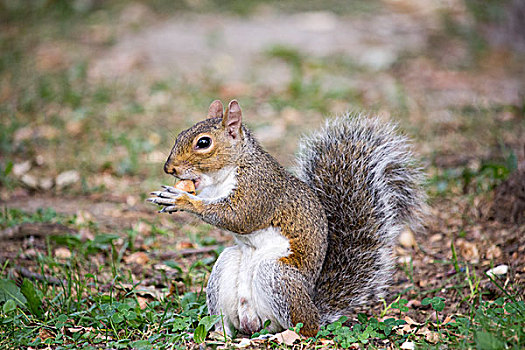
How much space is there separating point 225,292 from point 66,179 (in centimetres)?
226

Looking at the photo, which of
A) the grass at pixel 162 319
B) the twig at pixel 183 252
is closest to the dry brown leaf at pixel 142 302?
the grass at pixel 162 319

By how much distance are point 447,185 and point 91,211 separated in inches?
92.1

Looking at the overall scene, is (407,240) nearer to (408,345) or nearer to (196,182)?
(408,345)

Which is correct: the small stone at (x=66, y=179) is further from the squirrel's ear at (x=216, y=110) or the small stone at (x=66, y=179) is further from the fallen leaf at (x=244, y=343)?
the fallen leaf at (x=244, y=343)

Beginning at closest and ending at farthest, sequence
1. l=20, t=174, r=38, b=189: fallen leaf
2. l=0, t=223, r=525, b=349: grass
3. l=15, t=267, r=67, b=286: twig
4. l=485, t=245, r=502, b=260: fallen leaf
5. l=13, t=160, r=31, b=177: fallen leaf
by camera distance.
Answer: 1. l=0, t=223, r=525, b=349: grass
2. l=15, t=267, r=67, b=286: twig
3. l=485, t=245, r=502, b=260: fallen leaf
4. l=20, t=174, r=38, b=189: fallen leaf
5. l=13, t=160, r=31, b=177: fallen leaf

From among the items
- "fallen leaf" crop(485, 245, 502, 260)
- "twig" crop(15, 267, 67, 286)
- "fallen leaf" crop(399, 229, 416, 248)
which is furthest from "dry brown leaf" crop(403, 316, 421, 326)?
"twig" crop(15, 267, 67, 286)

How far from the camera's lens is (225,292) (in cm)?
246

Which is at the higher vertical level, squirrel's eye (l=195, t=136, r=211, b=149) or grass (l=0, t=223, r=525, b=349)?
squirrel's eye (l=195, t=136, r=211, b=149)

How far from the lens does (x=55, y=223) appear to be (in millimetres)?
3461

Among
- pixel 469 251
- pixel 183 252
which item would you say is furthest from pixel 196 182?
pixel 469 251

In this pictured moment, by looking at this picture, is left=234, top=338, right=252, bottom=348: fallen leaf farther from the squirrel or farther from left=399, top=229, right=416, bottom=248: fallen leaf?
left=399, top=229, right=416, bottom=248: fallen leaf

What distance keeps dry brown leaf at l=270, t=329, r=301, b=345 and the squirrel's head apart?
71 centimetres

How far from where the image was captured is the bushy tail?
2582 mm

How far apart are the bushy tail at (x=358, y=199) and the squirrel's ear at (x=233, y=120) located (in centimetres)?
40
